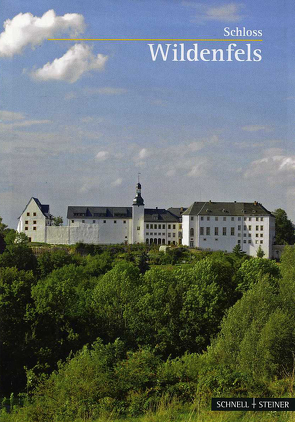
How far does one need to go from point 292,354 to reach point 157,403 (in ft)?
19.2

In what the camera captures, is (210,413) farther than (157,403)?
No

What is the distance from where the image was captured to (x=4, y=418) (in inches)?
382

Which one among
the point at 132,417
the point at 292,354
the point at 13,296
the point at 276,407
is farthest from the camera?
the point at 13,296

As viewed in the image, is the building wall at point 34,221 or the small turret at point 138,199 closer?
the building wall at point 34,221

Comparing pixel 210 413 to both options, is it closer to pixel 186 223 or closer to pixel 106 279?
pixel 106 279

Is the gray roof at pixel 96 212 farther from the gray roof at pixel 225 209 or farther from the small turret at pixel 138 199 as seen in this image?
the gray roof at pixel 225 209

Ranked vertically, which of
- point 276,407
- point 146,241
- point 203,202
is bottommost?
point 276,407

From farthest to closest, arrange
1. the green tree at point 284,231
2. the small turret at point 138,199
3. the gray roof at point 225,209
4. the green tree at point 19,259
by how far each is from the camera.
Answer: the green tree at point 284,231, the small turret at point 138,199, the gray roof at point 225,209, the green tree at point 19,259

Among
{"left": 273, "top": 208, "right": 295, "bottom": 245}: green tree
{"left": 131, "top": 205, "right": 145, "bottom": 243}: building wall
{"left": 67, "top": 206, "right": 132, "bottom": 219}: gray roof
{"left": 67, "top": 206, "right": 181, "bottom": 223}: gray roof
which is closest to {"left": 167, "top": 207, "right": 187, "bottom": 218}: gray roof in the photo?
{"left": 67, "top": 206, "right": 181, "bottom": 223}: gray roof

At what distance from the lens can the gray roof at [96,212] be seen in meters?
67.3

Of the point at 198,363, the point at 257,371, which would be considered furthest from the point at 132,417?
the point at 257,371

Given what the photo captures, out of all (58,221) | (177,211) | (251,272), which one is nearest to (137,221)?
(177,211)

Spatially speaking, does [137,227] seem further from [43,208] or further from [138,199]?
[43,208]

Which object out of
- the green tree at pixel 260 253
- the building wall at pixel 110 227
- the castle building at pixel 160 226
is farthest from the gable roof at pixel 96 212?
the green tree at pixel 260 253
